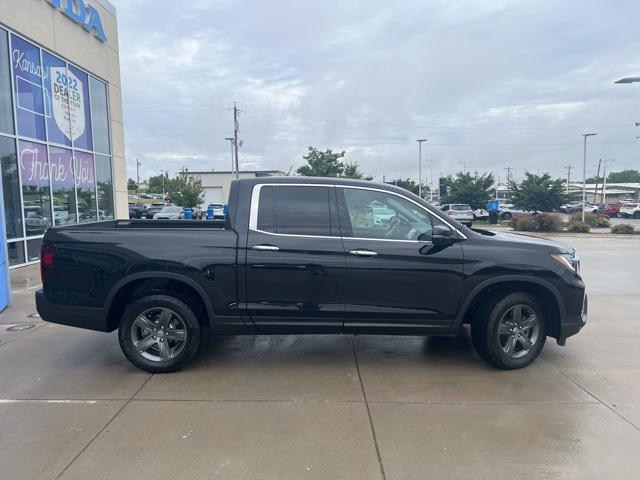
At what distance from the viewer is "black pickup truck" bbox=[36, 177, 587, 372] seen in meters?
4.50

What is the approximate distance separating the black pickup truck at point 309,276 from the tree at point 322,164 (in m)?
31.8

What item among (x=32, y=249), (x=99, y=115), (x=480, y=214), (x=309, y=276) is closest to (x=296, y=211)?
(x=309, y=276)

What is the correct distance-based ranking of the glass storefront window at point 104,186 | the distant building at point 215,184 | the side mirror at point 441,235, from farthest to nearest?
1. the distant building at point 215,184
2. the glass storefront window at point 104,186
3. the side mirror at point 441,235

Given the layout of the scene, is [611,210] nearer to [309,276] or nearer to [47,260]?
[309,276]

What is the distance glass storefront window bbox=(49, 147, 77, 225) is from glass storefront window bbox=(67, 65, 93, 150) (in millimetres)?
784

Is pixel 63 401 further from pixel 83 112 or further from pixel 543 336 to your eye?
pixel 83 112

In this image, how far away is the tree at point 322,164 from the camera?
120 ft

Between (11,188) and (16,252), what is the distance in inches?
62.1

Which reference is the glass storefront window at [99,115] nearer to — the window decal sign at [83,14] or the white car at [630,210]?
the window decal sign at [83,14]

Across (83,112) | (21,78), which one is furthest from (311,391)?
(83,112)

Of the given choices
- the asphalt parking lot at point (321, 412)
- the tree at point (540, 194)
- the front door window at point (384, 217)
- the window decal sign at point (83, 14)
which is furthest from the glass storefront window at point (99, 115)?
the tree at point (540, 194)

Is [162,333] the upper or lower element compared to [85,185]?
lower

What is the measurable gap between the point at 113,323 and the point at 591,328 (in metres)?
6.01

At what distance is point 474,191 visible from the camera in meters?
42.1
